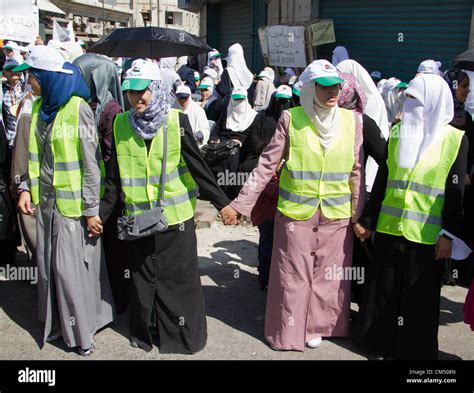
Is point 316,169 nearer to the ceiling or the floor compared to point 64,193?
nearer to the ceiling

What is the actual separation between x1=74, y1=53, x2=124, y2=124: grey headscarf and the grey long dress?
1.73ft

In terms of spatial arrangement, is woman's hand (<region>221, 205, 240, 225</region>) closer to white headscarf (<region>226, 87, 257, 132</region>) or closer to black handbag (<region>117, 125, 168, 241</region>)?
black handbag (<region>117, 125, 168, 241</region>)

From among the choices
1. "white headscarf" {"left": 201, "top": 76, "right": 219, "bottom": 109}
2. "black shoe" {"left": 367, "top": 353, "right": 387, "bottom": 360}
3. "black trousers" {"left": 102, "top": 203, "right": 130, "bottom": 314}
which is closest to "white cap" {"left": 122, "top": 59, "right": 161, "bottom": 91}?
"black trousers" {"left": 102, "top": 203, "right": 130, "bottom": 314}

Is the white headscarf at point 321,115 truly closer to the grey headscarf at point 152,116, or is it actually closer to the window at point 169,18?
the grey headscarf at point 152,116

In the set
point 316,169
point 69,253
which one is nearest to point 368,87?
point 316,169

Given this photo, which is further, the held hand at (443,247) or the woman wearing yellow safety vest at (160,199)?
the woman wearing yellow safety vest at (160,199)

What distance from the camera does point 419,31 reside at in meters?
9.69

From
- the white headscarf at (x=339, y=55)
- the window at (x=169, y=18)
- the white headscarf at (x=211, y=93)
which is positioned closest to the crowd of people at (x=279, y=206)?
the white headscarf at (x=211, y=93)

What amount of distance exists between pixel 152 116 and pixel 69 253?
104 cm

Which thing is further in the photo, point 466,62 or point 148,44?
point 148,44

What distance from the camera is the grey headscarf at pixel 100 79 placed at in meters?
3.95

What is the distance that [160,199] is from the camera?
3.41 meters

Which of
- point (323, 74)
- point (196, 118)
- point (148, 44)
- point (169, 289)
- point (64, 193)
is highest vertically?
point (148, 44)
